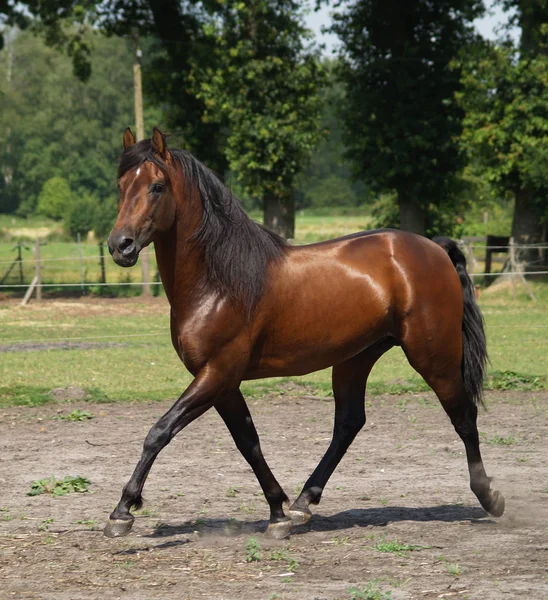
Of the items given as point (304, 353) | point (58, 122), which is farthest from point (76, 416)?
point (58, 122)

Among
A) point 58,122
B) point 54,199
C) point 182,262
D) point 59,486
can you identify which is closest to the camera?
point 182,262

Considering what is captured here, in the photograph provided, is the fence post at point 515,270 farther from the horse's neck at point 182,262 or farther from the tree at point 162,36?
the horse's neck at point 182,262

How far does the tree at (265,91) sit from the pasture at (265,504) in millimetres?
14878

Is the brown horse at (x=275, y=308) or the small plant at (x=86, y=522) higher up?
the brown horse at (x=275, y=308)

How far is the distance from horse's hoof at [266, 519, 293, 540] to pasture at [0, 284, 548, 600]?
61 mm

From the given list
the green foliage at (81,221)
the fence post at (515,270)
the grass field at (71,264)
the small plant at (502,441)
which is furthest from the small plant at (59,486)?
the green foliage at (81,221)

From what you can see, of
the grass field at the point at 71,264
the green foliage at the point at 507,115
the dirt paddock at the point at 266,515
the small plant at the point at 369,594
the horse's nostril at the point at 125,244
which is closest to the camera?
the small plant at the point at 369,594

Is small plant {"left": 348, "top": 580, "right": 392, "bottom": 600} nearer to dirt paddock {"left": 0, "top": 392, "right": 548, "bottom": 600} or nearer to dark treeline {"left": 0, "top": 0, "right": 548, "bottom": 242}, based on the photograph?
dirt paddock {"left": 0, "top": 392, "right": 548, "bottom": 600}

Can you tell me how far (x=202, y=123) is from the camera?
1121 inches

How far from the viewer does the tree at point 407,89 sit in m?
26.2

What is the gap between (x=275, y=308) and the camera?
17.8 ft

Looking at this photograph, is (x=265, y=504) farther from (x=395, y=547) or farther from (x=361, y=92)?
(x=361, y=92)

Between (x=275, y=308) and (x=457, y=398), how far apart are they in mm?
1313

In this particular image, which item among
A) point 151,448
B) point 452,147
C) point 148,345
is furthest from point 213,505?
point 452,147
